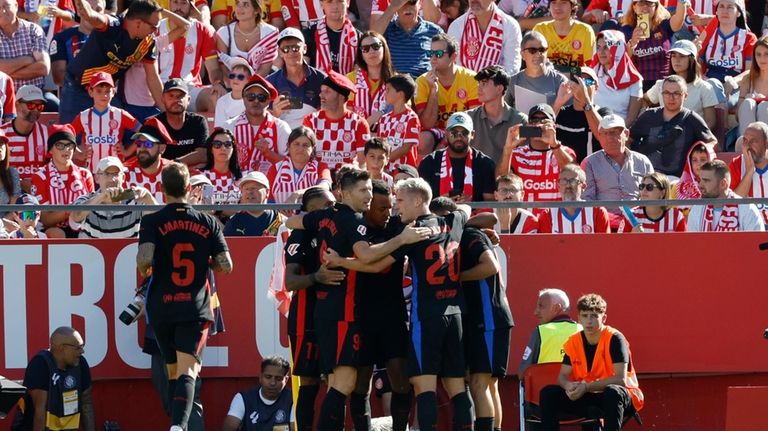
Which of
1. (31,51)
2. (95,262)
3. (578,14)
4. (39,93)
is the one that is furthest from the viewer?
(578,14)

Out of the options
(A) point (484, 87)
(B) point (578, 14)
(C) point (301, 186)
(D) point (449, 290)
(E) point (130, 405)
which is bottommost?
(E) point (130, 405)

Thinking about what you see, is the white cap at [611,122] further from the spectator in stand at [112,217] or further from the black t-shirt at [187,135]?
the spectator in stand at [112,217]

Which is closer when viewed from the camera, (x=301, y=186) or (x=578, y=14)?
(x=301, y=186)

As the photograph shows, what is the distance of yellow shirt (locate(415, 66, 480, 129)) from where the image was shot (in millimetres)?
14383

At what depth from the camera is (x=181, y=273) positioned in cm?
1052

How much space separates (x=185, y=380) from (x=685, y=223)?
430 centimetres

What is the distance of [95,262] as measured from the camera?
39.3 ft

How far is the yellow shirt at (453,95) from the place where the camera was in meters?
14.4

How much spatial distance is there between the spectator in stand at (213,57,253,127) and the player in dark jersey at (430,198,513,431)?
4325 millimetres

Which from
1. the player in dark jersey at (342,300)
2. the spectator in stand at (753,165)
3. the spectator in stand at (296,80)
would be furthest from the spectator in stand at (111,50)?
the spectator in stand at (753,165)

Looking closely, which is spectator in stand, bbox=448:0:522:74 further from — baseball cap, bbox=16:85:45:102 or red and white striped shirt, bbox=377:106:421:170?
baseball cap, bbox=16:85:45:102

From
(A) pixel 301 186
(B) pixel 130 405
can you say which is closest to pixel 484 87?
(A) pixel 301 186

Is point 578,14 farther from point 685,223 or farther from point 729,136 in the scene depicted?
point 685,223

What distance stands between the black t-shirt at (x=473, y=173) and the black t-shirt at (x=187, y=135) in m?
2.18
